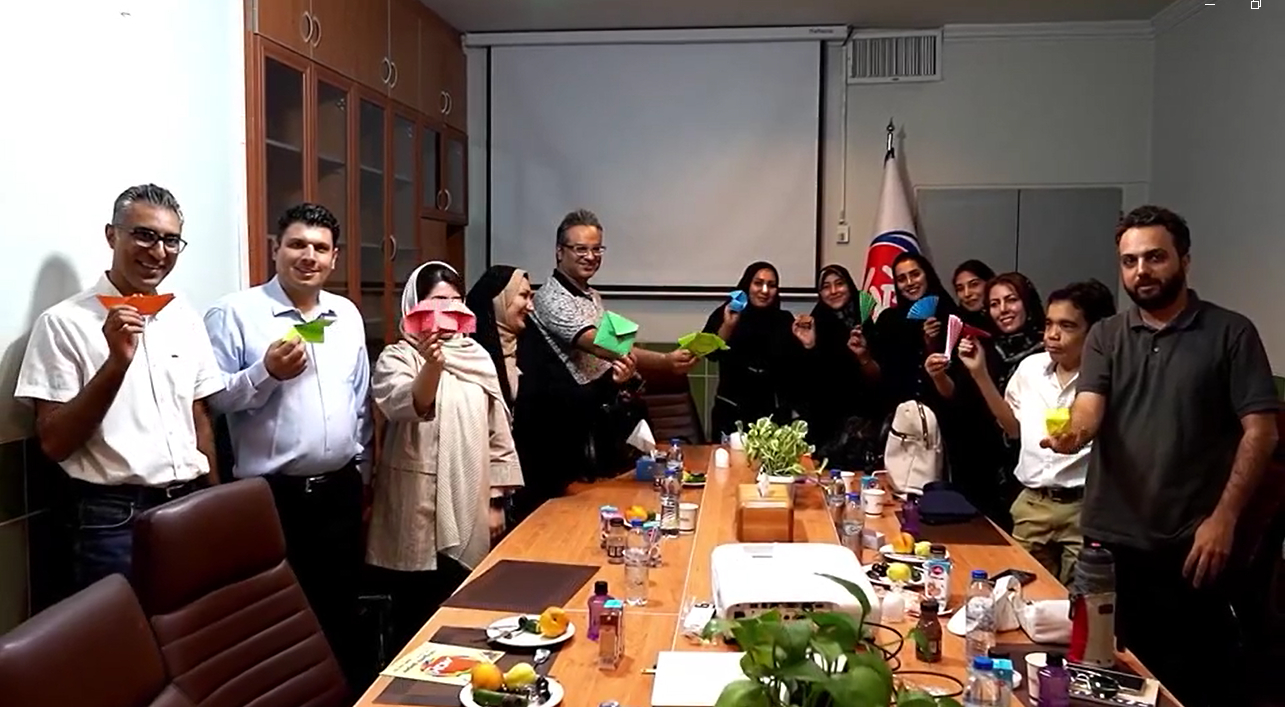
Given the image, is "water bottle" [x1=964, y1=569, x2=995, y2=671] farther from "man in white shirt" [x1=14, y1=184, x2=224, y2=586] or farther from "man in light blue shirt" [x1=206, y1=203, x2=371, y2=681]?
"man in white shirt" [x1=14, y1=184, x2=224, y2=586]

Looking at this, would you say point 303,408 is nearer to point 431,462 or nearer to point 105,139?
point 431,462

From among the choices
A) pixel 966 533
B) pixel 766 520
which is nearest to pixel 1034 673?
pixel 766 520

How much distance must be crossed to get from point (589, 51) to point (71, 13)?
329cm

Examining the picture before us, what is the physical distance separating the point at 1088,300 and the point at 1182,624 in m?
0.99

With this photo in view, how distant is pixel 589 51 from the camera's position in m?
5.56

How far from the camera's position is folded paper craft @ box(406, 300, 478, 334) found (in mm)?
2918

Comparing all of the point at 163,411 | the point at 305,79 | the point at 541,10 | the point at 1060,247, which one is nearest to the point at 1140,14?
the point at 1060,247

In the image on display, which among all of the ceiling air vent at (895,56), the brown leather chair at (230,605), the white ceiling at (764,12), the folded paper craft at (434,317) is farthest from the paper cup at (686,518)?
the ceiling air vent at (895,56)

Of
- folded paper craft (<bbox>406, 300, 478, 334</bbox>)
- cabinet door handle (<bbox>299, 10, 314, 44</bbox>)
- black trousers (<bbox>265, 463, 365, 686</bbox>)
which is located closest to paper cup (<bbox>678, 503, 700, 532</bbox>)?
folded paper craft (<bbox>406, 300, 478, 334</bbox>)

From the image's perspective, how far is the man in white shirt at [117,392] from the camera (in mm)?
2277

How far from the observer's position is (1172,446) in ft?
8.54

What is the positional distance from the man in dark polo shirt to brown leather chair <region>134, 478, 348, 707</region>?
1982mm

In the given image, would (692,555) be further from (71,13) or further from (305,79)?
(305,79)

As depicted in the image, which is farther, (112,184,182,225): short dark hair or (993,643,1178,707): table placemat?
(112,184,182,225): short dark hair
